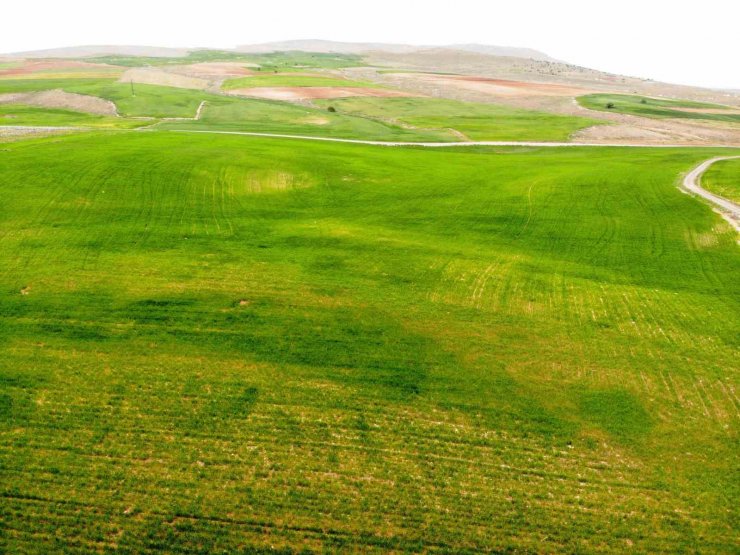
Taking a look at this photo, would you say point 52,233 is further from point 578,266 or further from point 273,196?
point 578,266

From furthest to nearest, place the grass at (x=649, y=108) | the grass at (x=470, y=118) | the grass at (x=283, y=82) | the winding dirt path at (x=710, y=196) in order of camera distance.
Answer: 1. the grass at (x=283, y=82)
2. the grass at (x=649, y=108)
3. the grass at (x=470, y=118)
4. the winding dirt path at (x=710, y=196)

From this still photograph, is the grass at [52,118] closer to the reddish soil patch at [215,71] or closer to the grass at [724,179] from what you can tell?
the reddish soil patch at [215,71]

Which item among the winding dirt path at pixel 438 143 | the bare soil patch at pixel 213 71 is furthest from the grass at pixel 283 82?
the winding dirt path at pixel 438 143

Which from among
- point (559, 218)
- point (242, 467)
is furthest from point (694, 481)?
point (559, 218)

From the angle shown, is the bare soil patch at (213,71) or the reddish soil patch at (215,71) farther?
the reddish soil patch at (215,71)

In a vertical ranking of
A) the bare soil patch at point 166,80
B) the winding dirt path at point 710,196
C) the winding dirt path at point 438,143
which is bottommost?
the winding dirt path at point 710,196

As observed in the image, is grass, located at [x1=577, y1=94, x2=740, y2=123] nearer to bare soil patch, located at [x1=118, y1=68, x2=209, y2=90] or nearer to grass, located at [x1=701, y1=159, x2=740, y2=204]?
grass, located at [x1=701, y1=159, x2=740, y2=204]

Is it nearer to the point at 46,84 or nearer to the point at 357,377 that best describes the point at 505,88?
the point at 46,84
